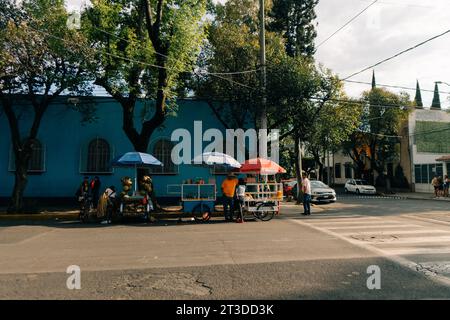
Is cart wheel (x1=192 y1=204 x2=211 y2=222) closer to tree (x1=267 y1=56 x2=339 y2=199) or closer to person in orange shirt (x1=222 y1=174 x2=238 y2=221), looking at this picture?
person in orange shirt (x1=222 y1=174 x2=238 y2=221)

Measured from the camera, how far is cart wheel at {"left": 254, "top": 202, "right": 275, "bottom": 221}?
13.8 meters

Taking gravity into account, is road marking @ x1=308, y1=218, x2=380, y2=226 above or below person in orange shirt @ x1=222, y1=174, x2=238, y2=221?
below

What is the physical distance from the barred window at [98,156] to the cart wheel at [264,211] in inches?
371

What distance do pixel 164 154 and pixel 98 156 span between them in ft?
11.9

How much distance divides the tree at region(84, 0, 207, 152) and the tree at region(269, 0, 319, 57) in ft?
48.8

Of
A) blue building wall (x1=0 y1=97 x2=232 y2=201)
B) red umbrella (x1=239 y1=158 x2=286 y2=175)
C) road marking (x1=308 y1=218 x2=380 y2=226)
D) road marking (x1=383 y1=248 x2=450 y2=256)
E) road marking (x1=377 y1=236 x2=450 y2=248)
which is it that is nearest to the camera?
road marking (x1=383 y1=248 x2=450 y2=256)

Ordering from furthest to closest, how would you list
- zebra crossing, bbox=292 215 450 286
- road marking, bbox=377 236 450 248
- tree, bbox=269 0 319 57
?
tree, bbox=269 0 319 57
road marking, bbox=377 236 450 248
zebra crossing, bbox=292 215 450 286

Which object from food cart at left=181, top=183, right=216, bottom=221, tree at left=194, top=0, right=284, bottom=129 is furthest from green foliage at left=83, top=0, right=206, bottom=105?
food cart at left=181, top=183, right=216, bottom=221

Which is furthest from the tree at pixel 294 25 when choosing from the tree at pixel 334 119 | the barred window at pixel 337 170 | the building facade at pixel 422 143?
the barred window at pixel 337 170

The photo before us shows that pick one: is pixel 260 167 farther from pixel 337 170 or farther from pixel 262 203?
pixel 337 170

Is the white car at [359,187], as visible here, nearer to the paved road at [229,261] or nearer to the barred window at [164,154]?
the barred window at [164,154]

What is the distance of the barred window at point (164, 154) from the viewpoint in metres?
19.5

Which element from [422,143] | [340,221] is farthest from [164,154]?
[422,143]

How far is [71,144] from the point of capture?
19234 millimetres
